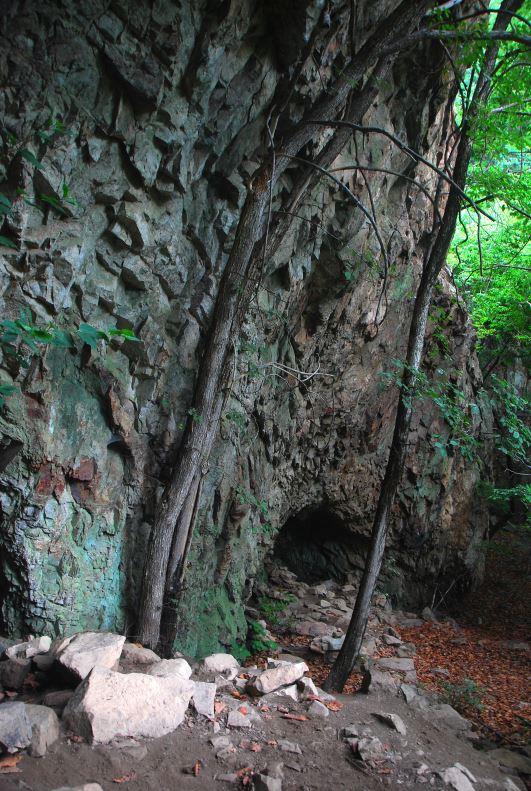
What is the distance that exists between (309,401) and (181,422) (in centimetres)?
309

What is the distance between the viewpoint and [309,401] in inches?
308

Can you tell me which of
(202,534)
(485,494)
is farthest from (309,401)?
(485,494)

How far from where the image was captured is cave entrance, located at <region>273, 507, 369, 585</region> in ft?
32.5

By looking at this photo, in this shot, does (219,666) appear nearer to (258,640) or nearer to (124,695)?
(124,695)

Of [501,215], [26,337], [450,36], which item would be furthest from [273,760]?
[501,215]

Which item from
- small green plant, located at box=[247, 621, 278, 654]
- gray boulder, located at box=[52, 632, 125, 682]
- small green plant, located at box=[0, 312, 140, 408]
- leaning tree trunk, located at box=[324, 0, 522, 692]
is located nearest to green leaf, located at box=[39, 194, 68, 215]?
small green plant, located at box=[0, 312, 140, 408]

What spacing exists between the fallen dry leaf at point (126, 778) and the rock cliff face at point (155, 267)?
148 cm

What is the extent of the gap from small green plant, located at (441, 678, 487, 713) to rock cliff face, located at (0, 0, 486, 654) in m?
2.49

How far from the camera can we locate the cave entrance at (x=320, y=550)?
32.5ft

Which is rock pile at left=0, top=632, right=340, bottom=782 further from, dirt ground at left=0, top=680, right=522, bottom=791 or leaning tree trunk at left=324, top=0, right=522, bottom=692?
leaning tree trunk at left=324, top=0, right=522, bottom=692

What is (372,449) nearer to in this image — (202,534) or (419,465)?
(419,465)

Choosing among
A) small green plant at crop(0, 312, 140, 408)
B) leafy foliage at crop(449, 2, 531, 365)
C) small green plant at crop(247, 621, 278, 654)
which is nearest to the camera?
small green plant at crop(0, 312, 140, 408)

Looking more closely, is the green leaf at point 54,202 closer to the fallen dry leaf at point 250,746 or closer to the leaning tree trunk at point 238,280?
the leaning tree trunk at point 238,280

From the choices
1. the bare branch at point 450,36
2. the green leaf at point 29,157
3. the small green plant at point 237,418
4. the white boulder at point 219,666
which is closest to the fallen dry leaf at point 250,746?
the white boulder at point 219,666
